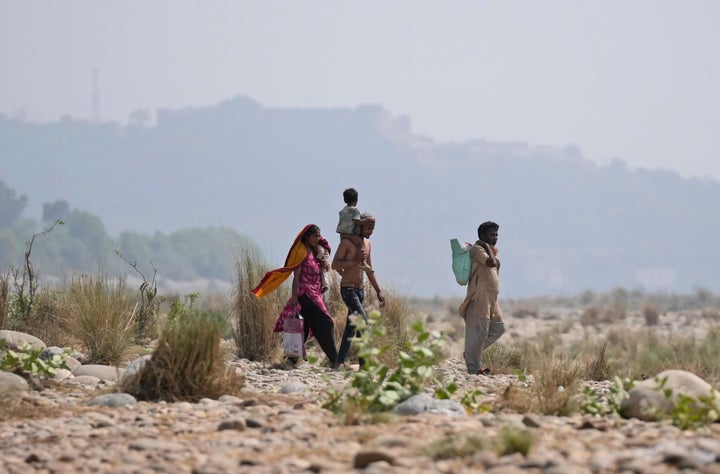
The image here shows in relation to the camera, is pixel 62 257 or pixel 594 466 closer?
pixel 594 466

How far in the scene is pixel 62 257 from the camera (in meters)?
132

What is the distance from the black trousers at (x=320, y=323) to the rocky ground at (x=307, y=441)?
10.1ft

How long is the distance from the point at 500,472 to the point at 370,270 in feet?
19.6

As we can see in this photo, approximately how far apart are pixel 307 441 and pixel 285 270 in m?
5.00

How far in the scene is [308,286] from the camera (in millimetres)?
11477

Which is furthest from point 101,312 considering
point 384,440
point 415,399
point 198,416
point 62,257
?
point 62,257

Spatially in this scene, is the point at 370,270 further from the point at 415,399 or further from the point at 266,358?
the point at 415,399

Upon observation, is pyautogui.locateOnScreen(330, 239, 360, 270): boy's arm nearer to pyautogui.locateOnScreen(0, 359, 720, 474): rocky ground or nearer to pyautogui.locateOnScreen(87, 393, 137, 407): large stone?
pyautogui.locateOnScreen(0, 359, 720, 474): rocky ground

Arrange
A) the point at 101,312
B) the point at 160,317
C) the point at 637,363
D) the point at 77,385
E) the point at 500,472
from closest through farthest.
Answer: the point at 500,472
the point at 77,385
the point at 101,312
the point at 160,317
the point at 637,363

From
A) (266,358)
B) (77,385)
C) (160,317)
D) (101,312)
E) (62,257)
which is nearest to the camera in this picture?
(77,385)

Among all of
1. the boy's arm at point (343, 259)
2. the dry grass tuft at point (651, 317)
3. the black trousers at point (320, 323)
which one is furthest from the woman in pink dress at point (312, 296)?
the dry grass tuft at point (651, 317)

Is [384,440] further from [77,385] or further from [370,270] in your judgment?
[370,270]

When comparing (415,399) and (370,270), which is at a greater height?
(370,270)

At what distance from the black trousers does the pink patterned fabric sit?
0.16ft
